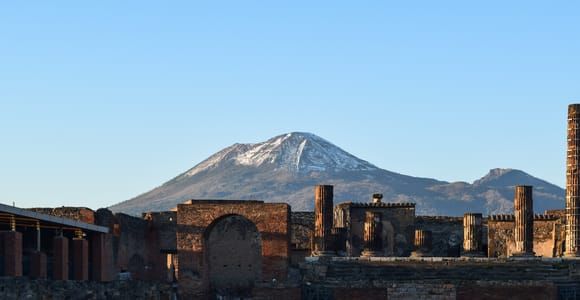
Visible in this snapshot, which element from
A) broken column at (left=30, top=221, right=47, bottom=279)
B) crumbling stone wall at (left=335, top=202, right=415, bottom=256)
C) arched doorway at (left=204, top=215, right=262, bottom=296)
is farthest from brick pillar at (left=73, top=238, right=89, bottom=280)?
crumbling stone wall at (left=335, top=202, right=415, bottom=256)

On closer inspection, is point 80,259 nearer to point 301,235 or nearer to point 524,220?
point 524,220

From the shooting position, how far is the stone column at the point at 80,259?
155ft

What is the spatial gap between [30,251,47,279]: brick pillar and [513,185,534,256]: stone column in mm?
21203

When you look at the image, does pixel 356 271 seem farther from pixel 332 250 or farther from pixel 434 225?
pixel 434 225

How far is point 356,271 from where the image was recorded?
5584 centimetres

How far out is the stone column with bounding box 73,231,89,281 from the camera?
47219mm

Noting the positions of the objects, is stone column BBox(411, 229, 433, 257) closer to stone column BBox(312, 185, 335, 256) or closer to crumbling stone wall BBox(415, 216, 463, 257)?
stone column BBox(312, 185, 335, 256)

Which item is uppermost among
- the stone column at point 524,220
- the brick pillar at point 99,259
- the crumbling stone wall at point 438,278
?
the stone column at point 524,220

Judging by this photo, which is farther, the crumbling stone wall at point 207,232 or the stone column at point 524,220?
the crumbling stone wall at point 207,232

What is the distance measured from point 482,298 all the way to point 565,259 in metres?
4.34

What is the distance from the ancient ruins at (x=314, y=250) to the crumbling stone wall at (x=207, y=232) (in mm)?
36

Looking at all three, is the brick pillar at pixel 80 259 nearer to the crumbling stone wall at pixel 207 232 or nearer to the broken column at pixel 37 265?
the broken column at pixel 37 265

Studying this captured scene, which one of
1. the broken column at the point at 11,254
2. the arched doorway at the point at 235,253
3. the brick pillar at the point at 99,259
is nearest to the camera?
the broken column at the point at 11,254

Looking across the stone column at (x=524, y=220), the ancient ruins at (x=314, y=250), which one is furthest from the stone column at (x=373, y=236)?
the stone column at (x=524, y=220)
